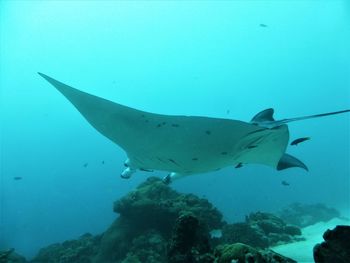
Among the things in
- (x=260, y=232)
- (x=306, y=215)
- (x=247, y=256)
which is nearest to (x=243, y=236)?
(x=260, y=232)

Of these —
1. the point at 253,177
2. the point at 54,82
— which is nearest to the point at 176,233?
the point at 54,82

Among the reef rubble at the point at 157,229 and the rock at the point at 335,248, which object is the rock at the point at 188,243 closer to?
the rock at the point at 335,248

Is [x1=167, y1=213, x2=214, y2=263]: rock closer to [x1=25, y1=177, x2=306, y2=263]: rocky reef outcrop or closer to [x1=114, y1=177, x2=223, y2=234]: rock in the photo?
[x1=25, y1=177, x2=306, y2=263]: rocky reef outcrop

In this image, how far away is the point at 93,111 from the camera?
207 inches

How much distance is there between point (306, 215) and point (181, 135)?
21152 millimetres

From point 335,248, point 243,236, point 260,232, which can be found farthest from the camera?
point 260,232

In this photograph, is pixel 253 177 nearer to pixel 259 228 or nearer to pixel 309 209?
pixel 309 209

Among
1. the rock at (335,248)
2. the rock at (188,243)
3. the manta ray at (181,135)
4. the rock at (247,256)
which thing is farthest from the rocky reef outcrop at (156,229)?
the rock at (335,248)

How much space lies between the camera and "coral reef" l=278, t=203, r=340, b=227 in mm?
21844

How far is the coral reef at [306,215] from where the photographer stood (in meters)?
21.8

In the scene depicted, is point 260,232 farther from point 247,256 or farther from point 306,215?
point 306,215

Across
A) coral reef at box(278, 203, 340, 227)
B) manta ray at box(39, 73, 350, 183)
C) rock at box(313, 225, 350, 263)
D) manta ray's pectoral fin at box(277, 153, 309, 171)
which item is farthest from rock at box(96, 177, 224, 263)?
coral reef at box(278, 203, 340, 227)

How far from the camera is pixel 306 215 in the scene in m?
23.5

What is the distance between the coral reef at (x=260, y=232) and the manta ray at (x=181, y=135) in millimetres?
4017
